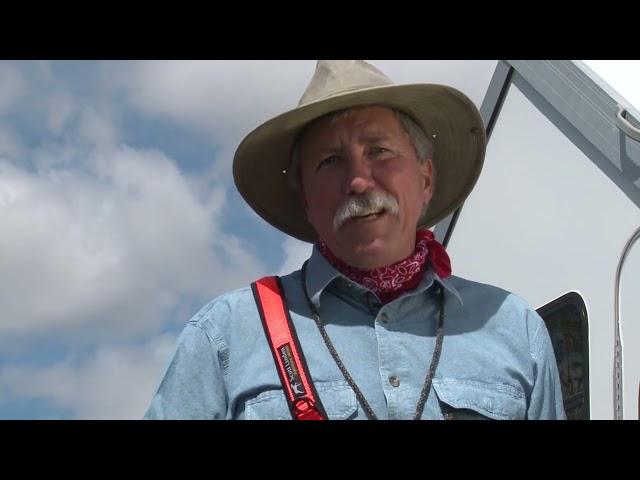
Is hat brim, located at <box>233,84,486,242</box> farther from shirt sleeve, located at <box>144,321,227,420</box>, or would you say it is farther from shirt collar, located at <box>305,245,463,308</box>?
shirt sleeve, located at <box>144,321,227,420</box>

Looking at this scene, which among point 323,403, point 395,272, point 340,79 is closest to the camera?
point 323,403

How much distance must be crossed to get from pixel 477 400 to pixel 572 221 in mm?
1283

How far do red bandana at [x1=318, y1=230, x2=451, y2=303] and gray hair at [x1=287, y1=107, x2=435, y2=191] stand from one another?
257 millimetres

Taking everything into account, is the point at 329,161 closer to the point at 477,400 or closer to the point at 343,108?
the point at 343,108

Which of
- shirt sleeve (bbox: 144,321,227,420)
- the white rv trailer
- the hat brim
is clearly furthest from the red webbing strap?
the white rv trailer

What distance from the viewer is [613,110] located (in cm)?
304

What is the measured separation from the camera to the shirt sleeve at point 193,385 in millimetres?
2020

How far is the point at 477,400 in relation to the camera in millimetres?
2020

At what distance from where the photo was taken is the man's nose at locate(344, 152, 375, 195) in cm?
214

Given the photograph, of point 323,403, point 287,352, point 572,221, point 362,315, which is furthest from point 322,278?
point 572,221

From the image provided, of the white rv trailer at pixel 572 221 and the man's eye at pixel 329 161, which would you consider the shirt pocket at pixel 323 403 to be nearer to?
the man's eye at pixel 329 161

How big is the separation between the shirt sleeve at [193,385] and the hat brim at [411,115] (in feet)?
2.03
